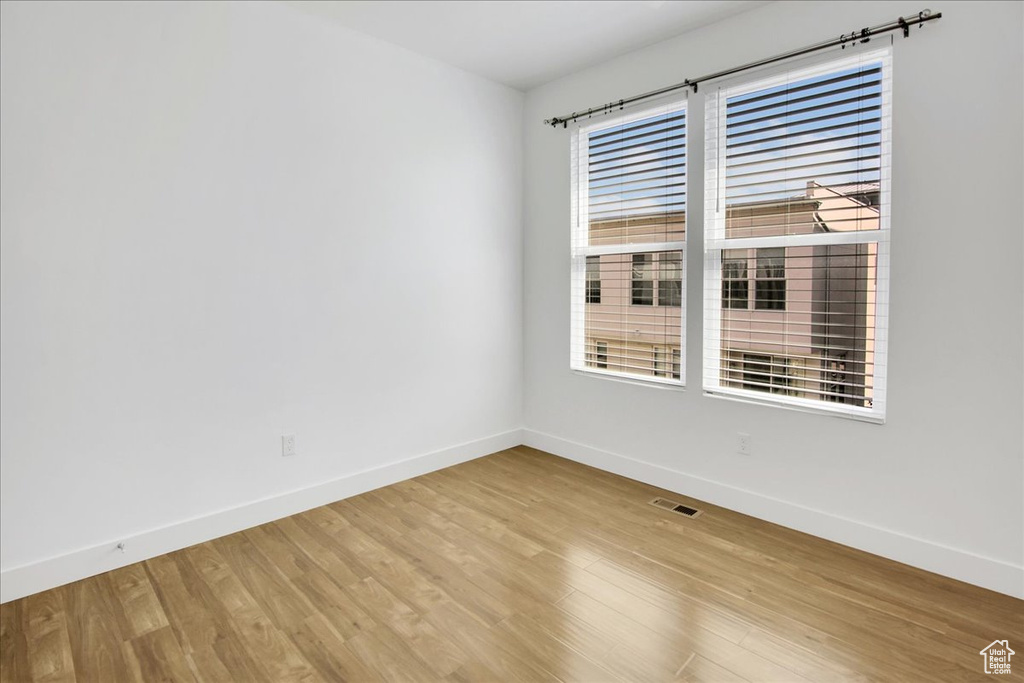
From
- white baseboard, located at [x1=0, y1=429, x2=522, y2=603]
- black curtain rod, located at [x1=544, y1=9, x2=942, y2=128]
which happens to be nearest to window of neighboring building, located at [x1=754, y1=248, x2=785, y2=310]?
black curtain rod, located at [x1=544, y1=9, x2=942, y2=128]

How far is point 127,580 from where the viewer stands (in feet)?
8.00

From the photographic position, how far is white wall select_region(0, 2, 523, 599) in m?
2.33

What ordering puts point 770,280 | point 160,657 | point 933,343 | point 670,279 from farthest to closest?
1. point 670,279
2. point 770,280
3. point 933,343
4. point 160,657

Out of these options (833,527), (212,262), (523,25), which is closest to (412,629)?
(212,262)

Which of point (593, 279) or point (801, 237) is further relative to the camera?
point (593, 279)

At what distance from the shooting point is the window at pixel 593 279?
393cm

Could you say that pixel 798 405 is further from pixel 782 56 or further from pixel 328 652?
pixel 328 652

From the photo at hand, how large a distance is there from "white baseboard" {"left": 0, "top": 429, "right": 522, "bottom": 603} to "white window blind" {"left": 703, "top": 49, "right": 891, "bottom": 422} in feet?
6.57

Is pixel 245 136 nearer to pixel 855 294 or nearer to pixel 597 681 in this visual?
pixel 597 681

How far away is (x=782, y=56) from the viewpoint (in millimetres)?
2850

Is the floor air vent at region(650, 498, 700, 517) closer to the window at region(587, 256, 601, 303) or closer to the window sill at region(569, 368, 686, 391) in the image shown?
the window sill at region(569, 368, 686, 391)

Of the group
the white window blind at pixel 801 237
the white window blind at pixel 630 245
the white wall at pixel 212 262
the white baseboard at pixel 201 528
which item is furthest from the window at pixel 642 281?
the white baseboard at pixel 201 528

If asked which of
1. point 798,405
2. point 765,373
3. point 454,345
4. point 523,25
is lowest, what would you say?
point 798,405

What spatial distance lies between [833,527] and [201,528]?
3181 mm
